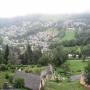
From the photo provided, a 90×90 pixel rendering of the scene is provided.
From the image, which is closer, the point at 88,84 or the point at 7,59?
the point at 88,84

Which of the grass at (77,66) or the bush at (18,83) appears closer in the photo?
the bush at (18,83)

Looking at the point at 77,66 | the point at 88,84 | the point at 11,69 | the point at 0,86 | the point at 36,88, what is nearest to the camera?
the point at 0,86

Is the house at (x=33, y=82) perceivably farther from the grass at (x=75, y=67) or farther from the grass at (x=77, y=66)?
the grass at (x=77, y=66)

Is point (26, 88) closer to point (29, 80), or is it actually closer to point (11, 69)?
point (29, 80)

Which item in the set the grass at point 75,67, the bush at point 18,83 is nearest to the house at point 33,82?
the bush at point 18,83

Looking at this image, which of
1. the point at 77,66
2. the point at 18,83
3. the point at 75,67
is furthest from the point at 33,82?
the point at 77,66

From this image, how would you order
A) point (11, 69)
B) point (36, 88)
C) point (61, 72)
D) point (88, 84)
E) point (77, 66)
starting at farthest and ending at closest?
point (77, 66) < point (61, 72) < point (11, 69) < point (88, 84) < point (36, 88)

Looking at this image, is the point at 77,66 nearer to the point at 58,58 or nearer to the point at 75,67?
the point at 75,67

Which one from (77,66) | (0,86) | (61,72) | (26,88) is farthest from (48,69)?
(0,86)

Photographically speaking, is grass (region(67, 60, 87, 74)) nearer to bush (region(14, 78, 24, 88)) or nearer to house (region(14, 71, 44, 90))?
house (region(14, 71, 44, 90))

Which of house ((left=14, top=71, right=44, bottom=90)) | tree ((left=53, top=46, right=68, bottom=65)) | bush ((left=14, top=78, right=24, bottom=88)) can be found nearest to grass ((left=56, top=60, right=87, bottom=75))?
tree ((left=53, top=46, right=68, bottom=65))

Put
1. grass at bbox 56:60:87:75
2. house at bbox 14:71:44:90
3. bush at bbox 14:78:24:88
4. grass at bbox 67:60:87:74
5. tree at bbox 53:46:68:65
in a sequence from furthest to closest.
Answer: tree at bbox 53:46:68:65
grass at bbox 67:60:87:74
grass at bbox 56:60:87:75
house at bbox 14:71:44:90
bush at bbox 14:78:24:88
